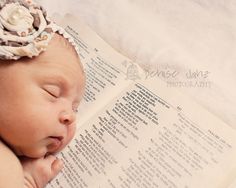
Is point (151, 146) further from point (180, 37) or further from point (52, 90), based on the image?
point (180, 37)

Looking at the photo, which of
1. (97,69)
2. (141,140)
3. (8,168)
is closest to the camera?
(8,168)

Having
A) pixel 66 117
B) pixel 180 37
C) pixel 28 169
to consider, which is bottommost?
pixel 28 169

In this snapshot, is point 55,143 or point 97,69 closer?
point 55,143

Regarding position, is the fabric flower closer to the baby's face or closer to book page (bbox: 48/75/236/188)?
the baby's face

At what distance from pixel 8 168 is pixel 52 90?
0.16m

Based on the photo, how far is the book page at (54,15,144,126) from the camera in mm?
902

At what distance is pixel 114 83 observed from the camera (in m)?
0.92

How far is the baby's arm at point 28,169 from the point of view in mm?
722

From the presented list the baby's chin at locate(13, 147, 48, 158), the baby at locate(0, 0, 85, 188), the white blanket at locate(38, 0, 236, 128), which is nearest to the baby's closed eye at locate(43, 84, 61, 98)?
the baby at locate(0, 0, 85, 188)

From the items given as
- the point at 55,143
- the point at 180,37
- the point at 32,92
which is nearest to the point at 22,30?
the point at 32,92

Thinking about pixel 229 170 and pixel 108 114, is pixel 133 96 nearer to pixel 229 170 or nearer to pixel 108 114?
pixel 108 114

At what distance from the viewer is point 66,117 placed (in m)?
0.79

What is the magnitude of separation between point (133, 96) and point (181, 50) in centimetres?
18

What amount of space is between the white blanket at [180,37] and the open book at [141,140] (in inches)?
1.9
